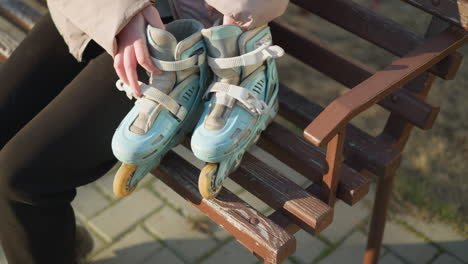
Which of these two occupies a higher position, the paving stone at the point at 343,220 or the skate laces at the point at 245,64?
the skate laces at the point at 245,64

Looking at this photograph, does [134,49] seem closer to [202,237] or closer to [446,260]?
[202,237]

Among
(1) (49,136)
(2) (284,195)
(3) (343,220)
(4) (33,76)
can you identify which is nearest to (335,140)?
(2) (284,195)

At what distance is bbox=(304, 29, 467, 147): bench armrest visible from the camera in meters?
1.98

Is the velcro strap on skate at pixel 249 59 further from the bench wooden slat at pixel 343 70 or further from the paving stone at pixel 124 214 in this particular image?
the paving stone at pixel 124 214

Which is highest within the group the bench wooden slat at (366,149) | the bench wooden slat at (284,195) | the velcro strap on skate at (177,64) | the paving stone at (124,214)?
the velcro strap on skate at (177,64)

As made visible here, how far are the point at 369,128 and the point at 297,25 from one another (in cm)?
117

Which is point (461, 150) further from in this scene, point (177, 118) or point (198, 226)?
point (177, 118)

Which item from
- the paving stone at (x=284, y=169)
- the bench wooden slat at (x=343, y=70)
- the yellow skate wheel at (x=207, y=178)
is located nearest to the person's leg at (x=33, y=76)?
the yellow skate wheel at (x=207, y=178)

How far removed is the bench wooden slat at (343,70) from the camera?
2545mm

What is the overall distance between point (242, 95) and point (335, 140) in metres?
0.35

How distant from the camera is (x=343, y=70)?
2.75 m

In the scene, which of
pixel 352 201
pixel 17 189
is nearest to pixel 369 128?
pixel 352 201

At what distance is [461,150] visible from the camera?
3.75 metres

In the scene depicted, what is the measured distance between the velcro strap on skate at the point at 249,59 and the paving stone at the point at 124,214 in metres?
1.49
